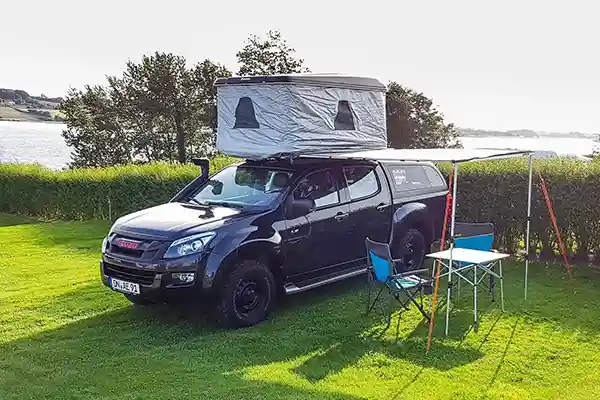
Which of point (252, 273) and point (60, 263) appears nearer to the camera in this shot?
point (252, 273)

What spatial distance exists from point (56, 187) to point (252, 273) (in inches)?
483

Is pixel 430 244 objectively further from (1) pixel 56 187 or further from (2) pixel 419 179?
(1) pixel 56 187

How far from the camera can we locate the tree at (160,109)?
31438 millimetres

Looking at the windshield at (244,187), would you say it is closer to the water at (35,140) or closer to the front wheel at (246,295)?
the front wheel at (246,295)

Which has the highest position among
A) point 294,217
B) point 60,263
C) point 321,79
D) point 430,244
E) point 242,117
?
point 321,79

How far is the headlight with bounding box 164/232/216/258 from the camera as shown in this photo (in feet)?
18.6

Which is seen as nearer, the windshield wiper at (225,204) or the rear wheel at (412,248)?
the windshield wiper at (225,204)

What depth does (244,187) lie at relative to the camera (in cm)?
692

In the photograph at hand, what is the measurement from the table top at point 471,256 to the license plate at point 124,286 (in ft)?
9.74

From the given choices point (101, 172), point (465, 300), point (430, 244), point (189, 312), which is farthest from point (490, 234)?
point (101, 172)

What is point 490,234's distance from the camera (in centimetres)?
696

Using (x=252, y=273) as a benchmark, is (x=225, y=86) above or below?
above

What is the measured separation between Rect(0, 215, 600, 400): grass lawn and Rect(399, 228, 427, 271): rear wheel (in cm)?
75

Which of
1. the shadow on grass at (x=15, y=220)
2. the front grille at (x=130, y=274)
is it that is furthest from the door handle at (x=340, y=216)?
the shadow on grass at (x=15, y=220)
